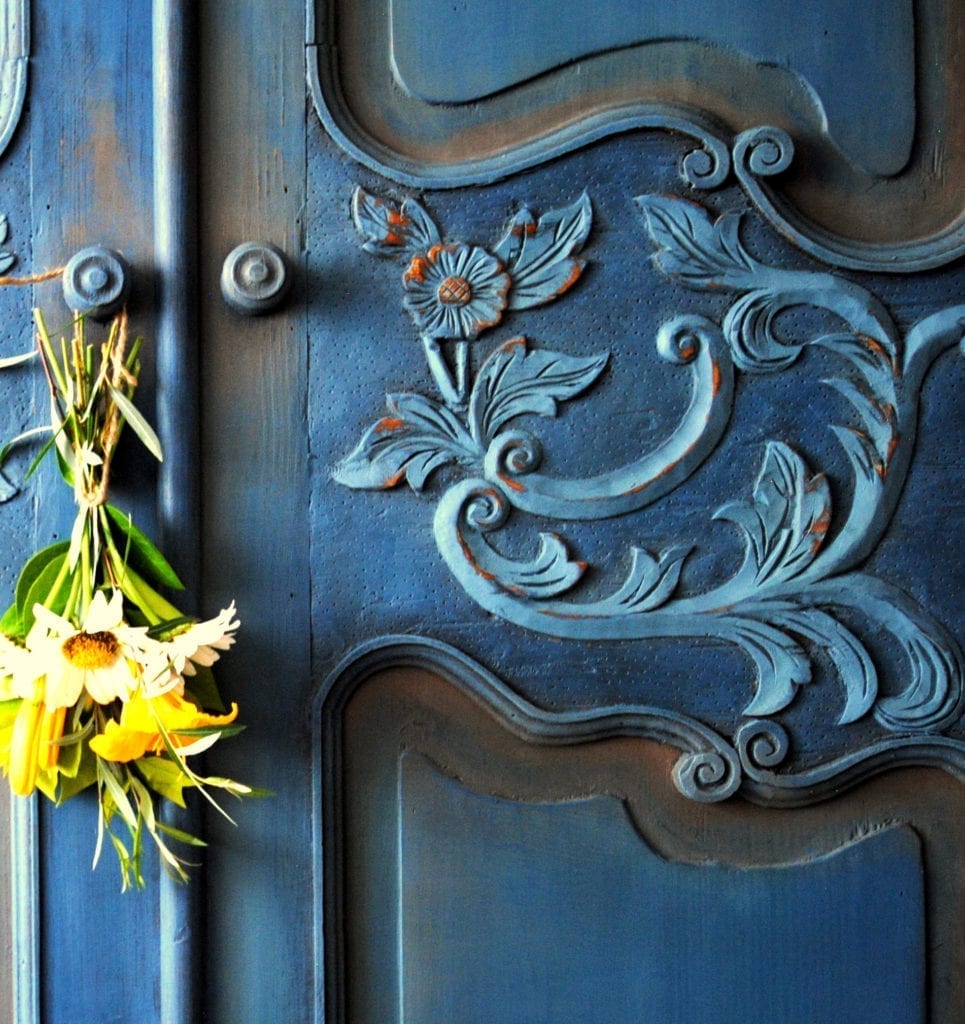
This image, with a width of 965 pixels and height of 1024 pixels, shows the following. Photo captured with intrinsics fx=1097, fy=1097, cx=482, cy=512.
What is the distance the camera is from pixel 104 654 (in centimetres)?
76

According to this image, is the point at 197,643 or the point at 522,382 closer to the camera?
the point at 197,643

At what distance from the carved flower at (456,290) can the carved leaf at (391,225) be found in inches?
0.5

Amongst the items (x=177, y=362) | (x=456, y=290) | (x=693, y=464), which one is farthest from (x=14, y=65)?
(x=693, y=464)

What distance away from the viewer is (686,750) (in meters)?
0.85

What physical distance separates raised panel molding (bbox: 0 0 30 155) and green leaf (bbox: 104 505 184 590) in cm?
32

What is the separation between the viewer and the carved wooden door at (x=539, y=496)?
0.85m

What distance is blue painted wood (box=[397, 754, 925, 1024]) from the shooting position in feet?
2.76

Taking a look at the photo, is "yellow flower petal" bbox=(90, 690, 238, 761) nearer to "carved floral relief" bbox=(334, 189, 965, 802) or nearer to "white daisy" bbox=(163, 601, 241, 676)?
"white daisy" bbox=(163, 601, 241, 676)

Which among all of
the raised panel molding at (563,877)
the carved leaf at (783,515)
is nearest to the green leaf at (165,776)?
the raised panel molding at (563,877)

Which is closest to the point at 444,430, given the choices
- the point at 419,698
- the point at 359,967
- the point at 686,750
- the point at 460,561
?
the point at 460,561

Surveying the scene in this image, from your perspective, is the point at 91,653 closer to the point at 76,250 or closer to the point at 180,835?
the point at 180,835

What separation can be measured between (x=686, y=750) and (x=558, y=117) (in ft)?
1.67

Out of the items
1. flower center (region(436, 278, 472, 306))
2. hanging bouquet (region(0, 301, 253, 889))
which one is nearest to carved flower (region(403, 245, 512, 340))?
flower center (region(436, 278, 472, 306))

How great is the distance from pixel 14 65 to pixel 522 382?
0.48 meters
